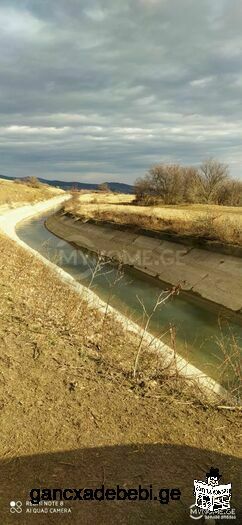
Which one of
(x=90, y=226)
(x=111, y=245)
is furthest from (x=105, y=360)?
(x=90, y=226)

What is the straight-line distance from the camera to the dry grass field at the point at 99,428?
22.6 feet

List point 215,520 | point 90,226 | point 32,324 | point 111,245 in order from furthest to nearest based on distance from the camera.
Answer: point 90,226
point 111,245
point 32,324
point 215,520

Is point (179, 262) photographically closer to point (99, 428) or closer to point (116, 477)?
point (99, 428)

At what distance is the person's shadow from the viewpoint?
6.36 meters

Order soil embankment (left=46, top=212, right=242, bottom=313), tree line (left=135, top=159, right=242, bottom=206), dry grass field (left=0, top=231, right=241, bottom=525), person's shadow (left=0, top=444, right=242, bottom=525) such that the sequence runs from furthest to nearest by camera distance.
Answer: tree line (left=135, top=159, right=242, bottom=206) < soil embankment (left=46, top=212, right=242, bottom=313) < dry grass field (left=0, top=231, right=241, bottom=525) < person's shadow (left=0, top=444, right=242, bottom=525)

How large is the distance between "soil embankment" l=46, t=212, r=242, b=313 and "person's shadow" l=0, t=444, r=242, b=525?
37.2 ft

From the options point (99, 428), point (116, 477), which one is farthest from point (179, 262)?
point (116, 477)

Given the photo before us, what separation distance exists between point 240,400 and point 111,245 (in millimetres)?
36420

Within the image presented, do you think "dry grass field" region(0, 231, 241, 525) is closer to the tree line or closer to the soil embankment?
the soil embankment

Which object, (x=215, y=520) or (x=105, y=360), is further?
(x=105, y=360)

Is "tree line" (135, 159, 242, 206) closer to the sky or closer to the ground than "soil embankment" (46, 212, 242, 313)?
closer to the sky

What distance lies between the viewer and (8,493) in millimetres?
6590

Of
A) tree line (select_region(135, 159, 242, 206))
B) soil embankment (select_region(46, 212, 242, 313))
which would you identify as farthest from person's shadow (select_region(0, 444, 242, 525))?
tree line (select_region(135, 159, 242, 206))

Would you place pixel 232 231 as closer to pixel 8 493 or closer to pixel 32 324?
pixel 32 324
